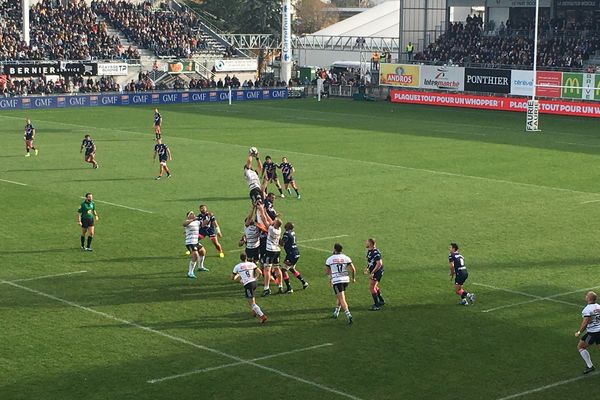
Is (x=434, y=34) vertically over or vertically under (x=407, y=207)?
over

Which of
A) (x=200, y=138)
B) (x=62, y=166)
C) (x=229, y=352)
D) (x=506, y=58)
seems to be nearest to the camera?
(x=229, y=352)

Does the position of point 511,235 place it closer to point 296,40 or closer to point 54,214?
point 54,214

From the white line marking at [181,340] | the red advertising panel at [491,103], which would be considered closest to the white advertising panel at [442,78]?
the red advertising panel at [491,103]

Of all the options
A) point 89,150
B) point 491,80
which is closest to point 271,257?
point 89,150

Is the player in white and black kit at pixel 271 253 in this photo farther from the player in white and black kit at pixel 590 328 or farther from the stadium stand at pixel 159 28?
the stadium stand at pixel 159 28

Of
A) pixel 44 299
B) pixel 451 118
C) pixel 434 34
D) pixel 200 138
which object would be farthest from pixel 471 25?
pixel 44 299

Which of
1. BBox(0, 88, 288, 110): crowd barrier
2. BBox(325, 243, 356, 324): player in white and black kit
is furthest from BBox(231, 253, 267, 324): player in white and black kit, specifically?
BBox(0, 88, 288, 110): crowd barrier

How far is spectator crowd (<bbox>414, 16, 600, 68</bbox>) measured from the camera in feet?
259

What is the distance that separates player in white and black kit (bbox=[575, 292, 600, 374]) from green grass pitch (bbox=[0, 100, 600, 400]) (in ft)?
1.32

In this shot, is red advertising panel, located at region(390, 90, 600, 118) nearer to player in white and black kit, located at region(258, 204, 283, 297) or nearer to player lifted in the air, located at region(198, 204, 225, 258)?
player lifted in the air, located at region(198, 204, 225, 258)

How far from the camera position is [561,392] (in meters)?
17.7

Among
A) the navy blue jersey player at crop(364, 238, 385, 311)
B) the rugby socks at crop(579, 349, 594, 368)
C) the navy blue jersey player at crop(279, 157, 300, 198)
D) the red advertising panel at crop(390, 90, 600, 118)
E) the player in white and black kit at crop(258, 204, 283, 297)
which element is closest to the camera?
the rugby socks at crop(579, 349, 594, 368)

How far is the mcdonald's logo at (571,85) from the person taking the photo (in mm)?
70938

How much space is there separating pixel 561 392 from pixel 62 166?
1271 inches
